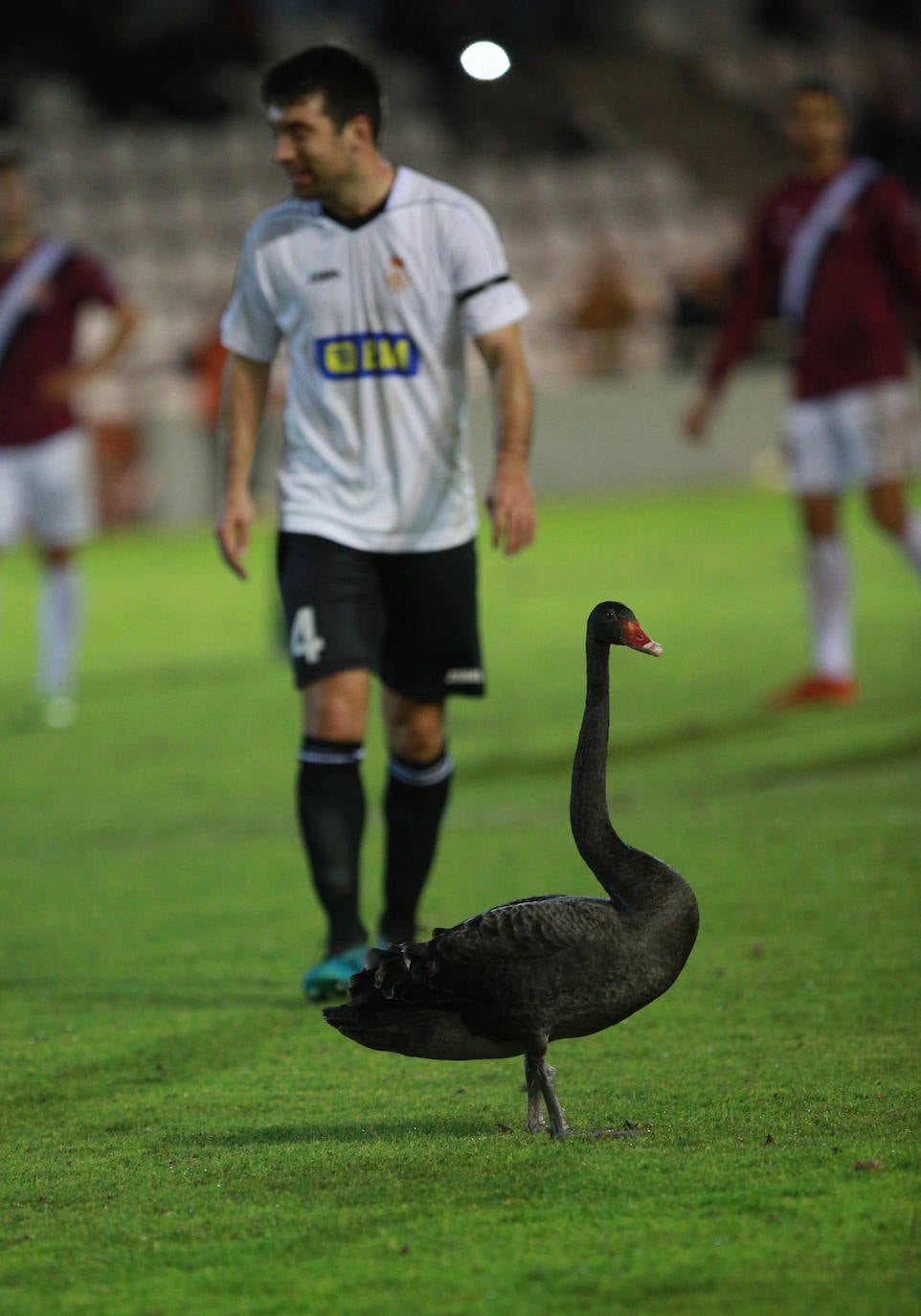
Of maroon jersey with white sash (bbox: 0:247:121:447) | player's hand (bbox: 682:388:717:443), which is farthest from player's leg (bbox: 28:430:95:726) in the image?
player's hand (bbox: 682:388:717:443)

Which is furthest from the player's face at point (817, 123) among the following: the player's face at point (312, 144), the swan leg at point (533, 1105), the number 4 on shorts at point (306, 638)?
the swan leg at point (533, 1105)

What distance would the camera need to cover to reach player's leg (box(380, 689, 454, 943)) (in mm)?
4934

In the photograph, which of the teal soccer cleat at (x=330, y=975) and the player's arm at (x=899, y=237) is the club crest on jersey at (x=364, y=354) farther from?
the player's arm at (x=899, y=237)

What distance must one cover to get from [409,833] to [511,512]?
0.91 m

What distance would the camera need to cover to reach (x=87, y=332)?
2258 centimetres

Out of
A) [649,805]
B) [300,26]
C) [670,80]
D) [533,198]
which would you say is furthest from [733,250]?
[649,805]

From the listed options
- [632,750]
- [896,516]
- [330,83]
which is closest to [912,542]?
[896,516]

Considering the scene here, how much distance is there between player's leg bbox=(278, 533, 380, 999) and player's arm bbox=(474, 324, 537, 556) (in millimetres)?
383

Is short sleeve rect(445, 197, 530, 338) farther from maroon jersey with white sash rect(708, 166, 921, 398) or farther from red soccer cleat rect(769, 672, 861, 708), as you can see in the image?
red soccer cleat rect(769, 672, 861, 708)

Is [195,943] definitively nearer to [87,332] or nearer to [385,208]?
[385,208]

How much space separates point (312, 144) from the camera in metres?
4.68

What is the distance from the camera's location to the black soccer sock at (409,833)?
4953 mm

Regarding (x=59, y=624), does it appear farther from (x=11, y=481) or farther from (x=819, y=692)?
(x=819, y=692)

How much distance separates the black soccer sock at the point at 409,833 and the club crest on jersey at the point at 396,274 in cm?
115
